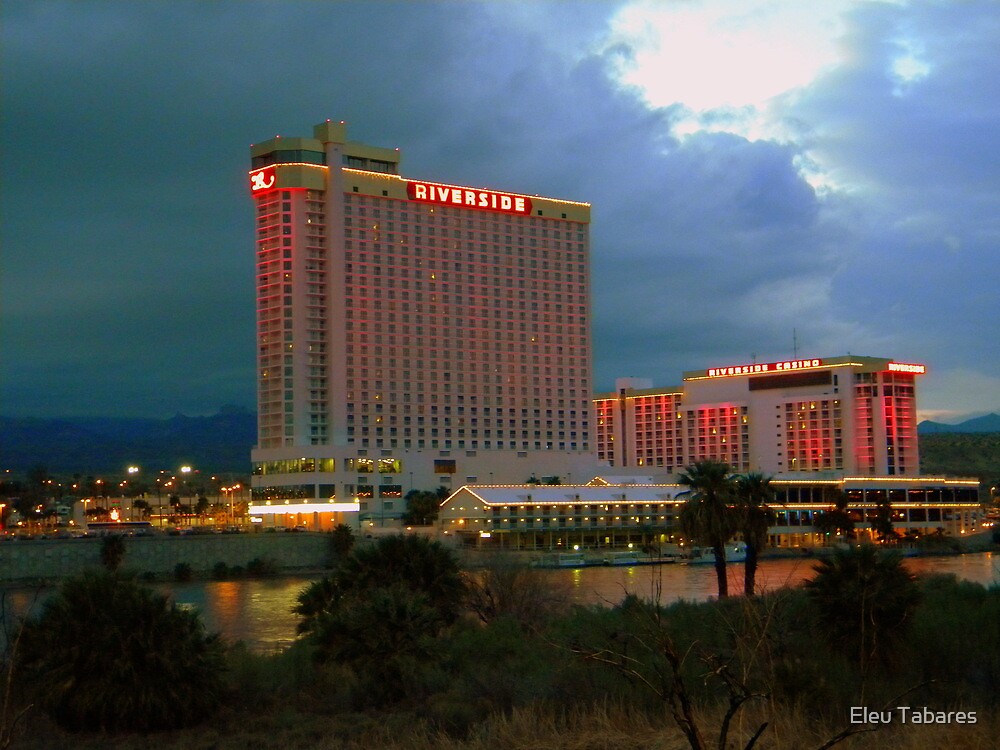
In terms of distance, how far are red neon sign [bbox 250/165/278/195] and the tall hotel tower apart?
0.64ft

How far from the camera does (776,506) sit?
459 ft

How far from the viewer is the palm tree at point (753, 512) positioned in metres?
59.7

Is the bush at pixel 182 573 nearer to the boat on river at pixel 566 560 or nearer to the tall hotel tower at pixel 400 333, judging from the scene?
the tall hotel tower at pixel 400 333

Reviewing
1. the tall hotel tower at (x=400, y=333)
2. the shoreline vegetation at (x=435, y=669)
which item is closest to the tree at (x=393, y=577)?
the shoreline vegetation at (x=435, y=669)

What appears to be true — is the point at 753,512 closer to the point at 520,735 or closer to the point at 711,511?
the point at 711,511

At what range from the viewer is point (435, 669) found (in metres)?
29.5

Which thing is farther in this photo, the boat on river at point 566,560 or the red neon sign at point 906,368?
the red neon sign at point 906,368

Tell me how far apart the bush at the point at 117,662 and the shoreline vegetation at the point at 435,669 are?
4 centimetres

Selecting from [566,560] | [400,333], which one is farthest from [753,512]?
[400,333]

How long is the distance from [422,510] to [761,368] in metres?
76.1

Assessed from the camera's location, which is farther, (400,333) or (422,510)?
(400,333)

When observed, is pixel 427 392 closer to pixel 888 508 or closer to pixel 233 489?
pixel 233 489

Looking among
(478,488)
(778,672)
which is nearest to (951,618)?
(778,672)

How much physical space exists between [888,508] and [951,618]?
113 metres
